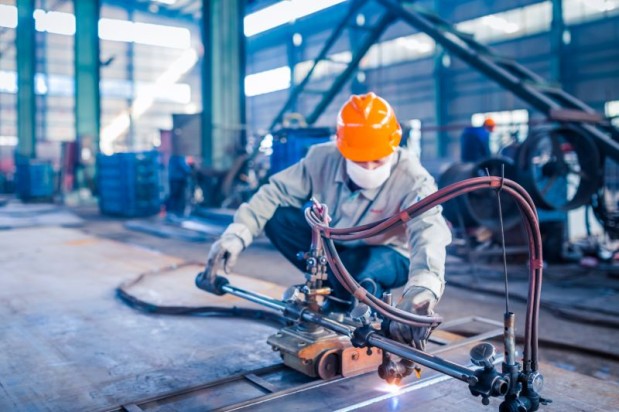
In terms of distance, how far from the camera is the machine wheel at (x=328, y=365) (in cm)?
241

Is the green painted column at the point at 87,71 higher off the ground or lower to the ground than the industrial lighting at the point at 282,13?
lower

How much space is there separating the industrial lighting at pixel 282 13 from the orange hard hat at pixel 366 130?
19898mm

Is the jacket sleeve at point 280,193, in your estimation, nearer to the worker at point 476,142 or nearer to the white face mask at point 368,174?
the white face mask at point 368,174

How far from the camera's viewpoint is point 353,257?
9.39ft

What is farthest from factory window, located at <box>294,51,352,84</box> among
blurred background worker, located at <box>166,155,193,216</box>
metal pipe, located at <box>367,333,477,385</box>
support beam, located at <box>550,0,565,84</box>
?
metal pipe, located at <box>367,333,477,385</box>

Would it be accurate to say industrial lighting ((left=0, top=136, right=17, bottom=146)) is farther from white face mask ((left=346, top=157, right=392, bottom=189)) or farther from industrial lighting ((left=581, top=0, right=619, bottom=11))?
white face mask ((left=346, top=157, right=392, bottom=189))

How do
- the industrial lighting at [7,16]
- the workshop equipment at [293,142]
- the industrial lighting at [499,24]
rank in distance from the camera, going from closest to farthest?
1. the workshop equipment at [293,142]
2. the industrial lighting at [499,24]
3. the industrial lighting at [7,16]

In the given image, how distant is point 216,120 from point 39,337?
23.6 feet

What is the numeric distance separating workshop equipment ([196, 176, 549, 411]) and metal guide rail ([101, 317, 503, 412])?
2.7 inches

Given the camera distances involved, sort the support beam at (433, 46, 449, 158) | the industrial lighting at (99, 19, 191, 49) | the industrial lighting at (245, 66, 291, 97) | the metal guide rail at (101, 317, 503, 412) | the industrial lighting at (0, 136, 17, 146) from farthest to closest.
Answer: the industrial lighting at (99, 19, 191, 49) < the industrial lighting at (0, 136, 17, 146) < the industrial lighting at (245, 66, 291, 97) < the support beam at (433, 46, 449, 158) < the metal guide rail at (101, 317, 503, 412)

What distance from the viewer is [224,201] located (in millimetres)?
9977

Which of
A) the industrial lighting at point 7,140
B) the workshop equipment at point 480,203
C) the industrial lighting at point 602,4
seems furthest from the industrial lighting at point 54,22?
the workshop equipment at point 480,203

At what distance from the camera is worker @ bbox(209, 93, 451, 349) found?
8.41 feet

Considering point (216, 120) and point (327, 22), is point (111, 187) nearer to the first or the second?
point (216, 120)
